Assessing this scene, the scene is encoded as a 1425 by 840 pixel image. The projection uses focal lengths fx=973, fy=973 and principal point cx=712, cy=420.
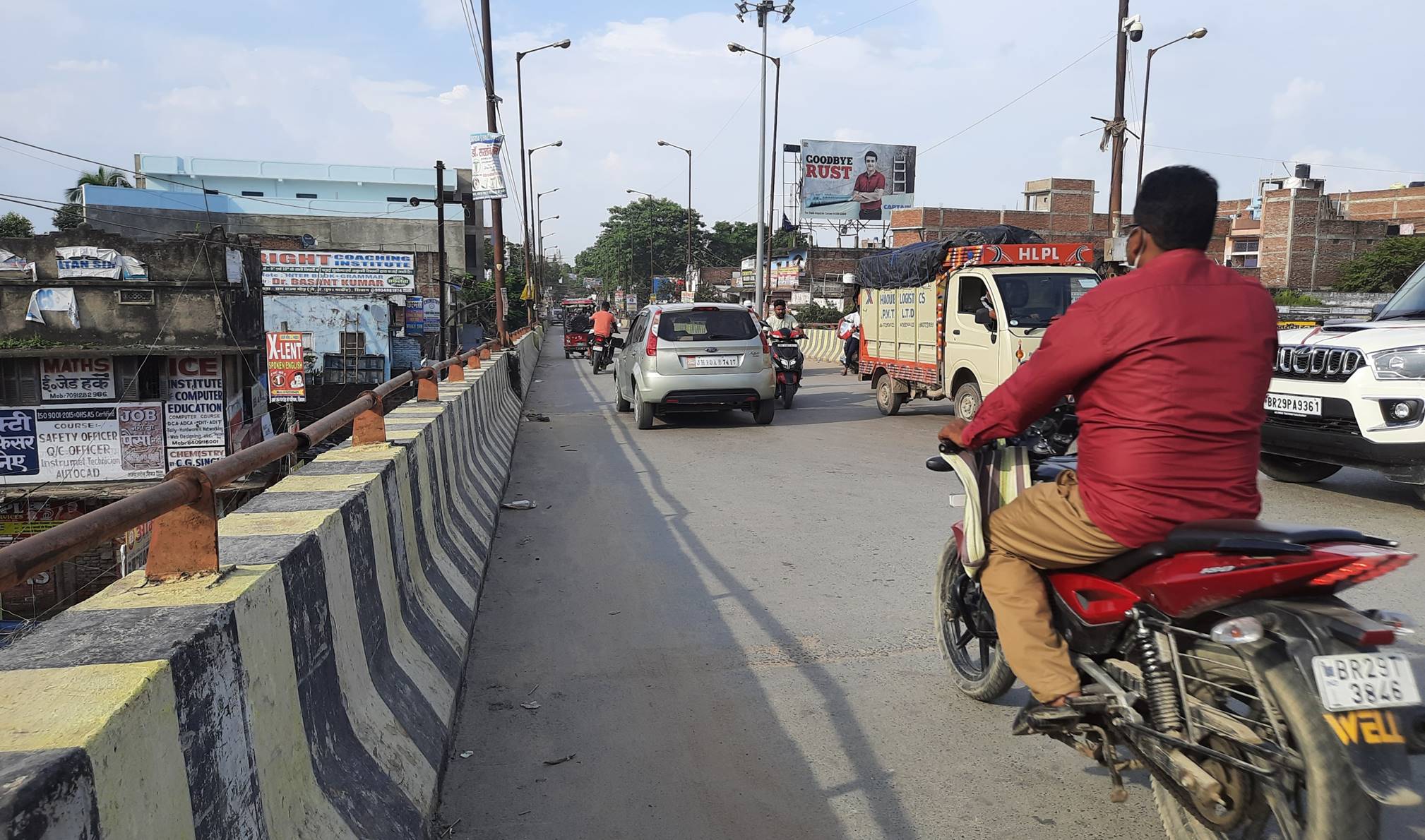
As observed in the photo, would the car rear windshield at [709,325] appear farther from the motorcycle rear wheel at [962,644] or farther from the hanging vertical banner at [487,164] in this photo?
the motorcycle rear wheel at [962,644]

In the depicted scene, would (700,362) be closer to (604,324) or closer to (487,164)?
(487,164)

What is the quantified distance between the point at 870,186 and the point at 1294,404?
47549 millimetres

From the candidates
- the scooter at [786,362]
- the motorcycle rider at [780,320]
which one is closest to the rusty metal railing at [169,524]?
the scooter at [786,362]

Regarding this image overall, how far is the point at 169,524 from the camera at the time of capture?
8.00 feet

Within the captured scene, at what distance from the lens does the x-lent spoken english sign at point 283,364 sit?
99.7ft

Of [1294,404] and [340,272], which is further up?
[340,272]

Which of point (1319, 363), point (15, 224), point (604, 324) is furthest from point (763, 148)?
point (15, 224)

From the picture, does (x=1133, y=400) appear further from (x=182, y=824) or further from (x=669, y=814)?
(x=182, y=824)

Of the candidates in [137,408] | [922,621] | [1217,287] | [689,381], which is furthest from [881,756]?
[137,408]

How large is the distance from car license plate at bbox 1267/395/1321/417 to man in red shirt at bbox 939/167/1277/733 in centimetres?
543

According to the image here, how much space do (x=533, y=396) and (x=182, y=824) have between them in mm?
18782

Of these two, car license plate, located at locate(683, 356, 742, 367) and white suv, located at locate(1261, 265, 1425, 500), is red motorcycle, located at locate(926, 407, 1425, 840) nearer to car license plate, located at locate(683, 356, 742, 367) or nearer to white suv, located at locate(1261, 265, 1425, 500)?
white suv, located at locate(1261, 265, 1425, 500)

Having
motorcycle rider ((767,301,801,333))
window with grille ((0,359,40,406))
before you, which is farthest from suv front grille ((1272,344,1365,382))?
window with grille ((0,359,40,406))

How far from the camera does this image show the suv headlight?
23.2ft
